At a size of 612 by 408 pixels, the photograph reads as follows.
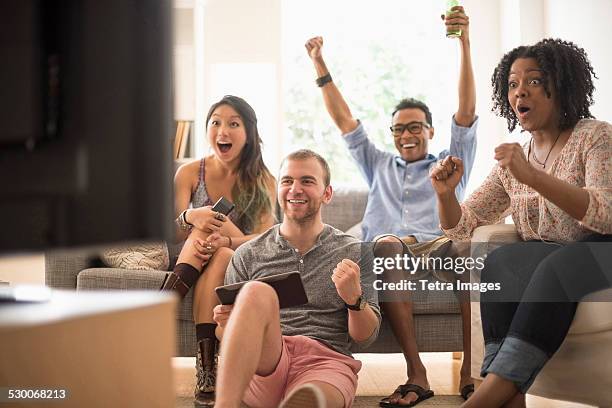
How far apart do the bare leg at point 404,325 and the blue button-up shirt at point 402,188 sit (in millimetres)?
327

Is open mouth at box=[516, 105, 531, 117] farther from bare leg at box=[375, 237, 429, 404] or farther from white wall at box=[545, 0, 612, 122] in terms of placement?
white wall at box=[545, 0, 612, 122]

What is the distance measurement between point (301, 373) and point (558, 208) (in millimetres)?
820

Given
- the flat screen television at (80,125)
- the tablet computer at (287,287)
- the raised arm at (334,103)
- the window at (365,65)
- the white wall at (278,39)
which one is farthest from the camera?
the window at (365,65)

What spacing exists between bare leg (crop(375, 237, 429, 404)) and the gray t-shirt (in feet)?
0.62

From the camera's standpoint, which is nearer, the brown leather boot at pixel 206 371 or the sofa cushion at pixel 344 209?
the brown leather boot at pixel 206 371

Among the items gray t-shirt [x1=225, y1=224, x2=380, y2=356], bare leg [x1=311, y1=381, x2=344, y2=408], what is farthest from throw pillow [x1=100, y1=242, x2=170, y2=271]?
bare leg [x1=311, y1=381, x2=344, y2=408]

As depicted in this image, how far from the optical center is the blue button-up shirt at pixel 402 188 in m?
2.88

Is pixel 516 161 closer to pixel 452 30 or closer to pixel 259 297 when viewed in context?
pixel 259 297

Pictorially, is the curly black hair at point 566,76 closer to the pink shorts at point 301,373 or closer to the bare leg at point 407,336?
the bare leg at point 407,336

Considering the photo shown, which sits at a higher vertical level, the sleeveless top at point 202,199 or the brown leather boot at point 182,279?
the sleeveless top at point 202,199

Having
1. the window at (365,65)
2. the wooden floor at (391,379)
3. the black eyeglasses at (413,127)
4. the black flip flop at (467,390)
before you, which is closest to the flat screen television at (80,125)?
the wooden floor at (391,379)

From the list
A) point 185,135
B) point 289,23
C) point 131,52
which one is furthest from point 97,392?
point 289,23

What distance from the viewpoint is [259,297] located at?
1.77m

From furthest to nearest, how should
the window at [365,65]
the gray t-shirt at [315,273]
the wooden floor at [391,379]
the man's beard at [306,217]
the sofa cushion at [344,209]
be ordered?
the window at [365,65], the sofa cushion at [344,209], the wooden floor at [391,379], the man's beard at [306,217], the gray t-shirt at [315,273]
